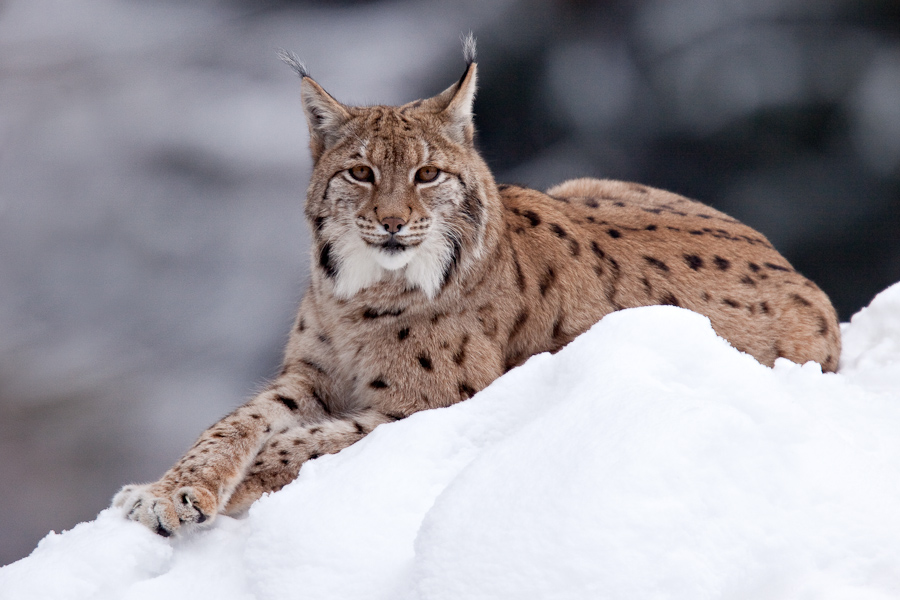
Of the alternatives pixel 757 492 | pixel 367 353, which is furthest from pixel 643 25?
pixel 757 492

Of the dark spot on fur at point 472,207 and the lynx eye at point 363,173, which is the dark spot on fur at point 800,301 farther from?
the lynx eye at point 363,173

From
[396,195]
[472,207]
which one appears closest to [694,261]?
[472,207]

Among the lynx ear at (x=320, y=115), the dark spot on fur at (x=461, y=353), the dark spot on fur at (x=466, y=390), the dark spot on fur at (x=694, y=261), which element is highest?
the lynx ear at (x=320, y=115)

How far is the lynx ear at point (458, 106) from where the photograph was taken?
356 centimetres

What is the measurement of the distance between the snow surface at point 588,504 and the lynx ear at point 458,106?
1.19m

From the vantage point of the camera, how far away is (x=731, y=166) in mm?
6688

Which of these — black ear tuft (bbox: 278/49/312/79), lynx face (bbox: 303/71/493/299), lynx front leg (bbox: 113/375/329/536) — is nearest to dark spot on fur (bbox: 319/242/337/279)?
lynx face (bbox: 303/71/493/299)

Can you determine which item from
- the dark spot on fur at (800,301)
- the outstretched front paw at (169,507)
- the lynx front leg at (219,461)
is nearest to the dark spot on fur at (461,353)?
the lynx front leg at (219,461)

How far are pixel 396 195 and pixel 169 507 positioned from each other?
135cm

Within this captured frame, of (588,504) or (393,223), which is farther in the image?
(393,223)

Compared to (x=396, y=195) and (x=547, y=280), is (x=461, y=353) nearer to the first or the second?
(x=547, y=280)

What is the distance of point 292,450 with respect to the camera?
322 cm

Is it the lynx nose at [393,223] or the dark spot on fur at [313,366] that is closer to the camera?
the lynx nose at [393,223]

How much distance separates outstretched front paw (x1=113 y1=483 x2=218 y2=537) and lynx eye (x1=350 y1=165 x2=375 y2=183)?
1.31 meters
